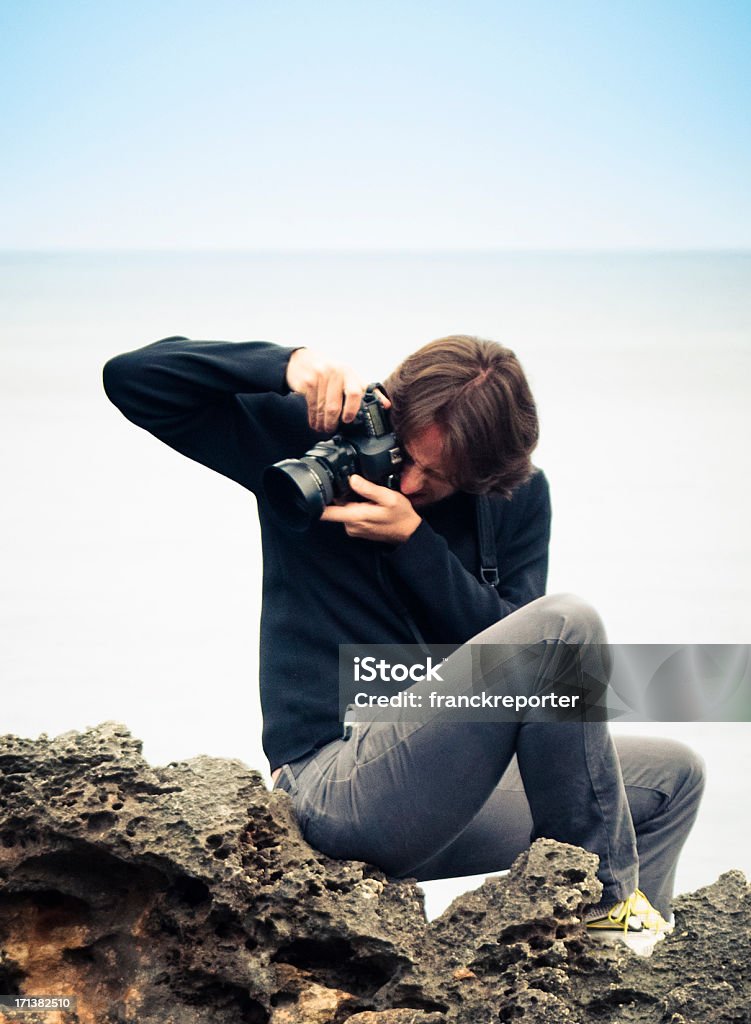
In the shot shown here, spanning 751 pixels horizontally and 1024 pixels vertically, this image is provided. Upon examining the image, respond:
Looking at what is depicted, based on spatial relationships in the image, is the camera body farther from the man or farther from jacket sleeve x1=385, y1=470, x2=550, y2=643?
jacket sleeve x1=385, y1=470, x2=550, y2=643

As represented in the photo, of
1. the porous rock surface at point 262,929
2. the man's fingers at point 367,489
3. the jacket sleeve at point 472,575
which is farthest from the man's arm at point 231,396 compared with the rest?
the porous rock surface at point 262,929

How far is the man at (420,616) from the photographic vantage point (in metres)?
2.19

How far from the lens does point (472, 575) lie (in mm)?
2635

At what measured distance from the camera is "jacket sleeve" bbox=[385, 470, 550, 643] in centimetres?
248

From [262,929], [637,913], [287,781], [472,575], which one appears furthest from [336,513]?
[637,913]

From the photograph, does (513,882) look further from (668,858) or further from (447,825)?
(668,858)

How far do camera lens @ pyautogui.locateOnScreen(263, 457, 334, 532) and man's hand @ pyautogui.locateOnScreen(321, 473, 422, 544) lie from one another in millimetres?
38

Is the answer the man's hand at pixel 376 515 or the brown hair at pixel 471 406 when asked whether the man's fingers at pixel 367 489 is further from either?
the brown hair at pixel 471 406

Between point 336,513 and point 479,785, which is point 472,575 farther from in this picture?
point 479,785

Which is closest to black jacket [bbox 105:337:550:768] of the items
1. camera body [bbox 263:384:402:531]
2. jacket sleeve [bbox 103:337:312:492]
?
jacket sleeve [bbox 103:337:312:492]

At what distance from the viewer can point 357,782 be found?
7.45 ft

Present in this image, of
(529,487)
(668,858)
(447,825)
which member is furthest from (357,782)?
(529,487)

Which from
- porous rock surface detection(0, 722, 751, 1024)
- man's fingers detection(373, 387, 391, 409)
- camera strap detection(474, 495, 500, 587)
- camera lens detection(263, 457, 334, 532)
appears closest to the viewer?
porous rock surface detection(0, 722, 751, 1024)

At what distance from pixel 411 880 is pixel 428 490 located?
2.27ft
